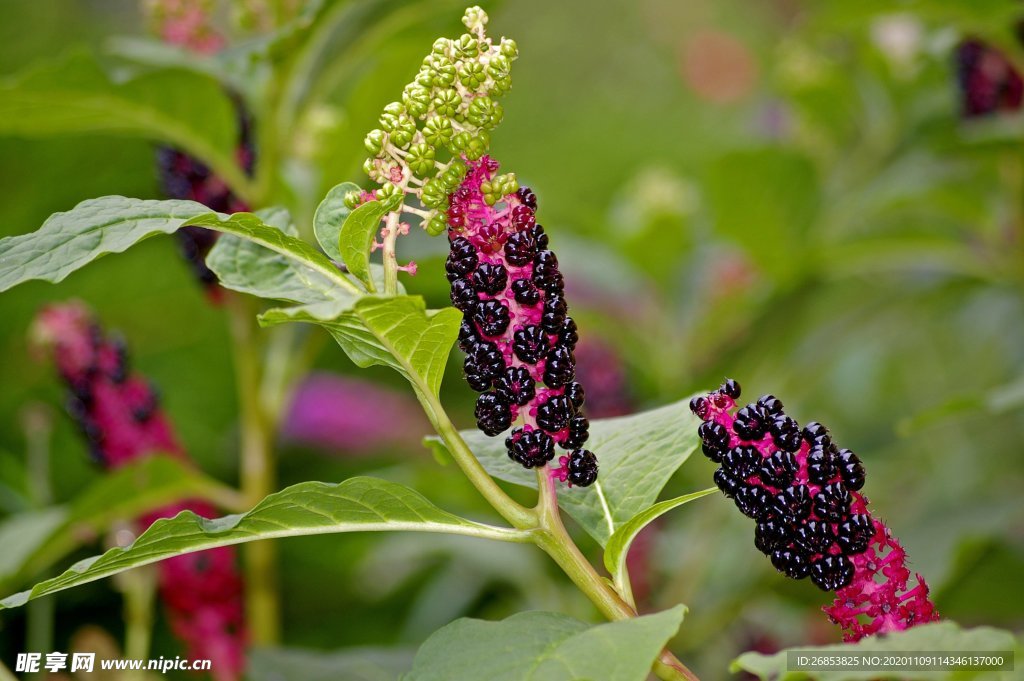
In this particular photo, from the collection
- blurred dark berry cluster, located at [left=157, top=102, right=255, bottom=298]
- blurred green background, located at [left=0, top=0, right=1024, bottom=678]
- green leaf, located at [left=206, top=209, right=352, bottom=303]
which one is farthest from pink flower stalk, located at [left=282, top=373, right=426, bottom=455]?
green leaf, located at [left=206, top=209, right=352, bottom=303]

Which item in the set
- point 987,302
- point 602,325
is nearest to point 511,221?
point 602,325

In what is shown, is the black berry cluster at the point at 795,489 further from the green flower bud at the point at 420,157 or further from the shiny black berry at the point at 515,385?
the green flower bud at the point at 420,157

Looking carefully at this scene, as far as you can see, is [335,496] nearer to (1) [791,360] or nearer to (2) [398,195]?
(2) [398,195]

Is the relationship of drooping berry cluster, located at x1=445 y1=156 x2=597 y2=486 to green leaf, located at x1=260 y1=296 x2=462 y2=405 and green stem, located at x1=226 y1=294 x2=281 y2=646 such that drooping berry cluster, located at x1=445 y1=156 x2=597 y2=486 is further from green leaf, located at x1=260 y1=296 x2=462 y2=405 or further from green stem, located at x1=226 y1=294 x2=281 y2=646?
green stem, located at x1=226 y1=294 x2=281 y2=646

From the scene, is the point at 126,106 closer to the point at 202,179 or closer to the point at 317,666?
the point at 202,179

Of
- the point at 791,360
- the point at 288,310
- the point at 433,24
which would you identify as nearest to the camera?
the point at 288,310

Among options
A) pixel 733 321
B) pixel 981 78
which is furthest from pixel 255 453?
pixel 981 78

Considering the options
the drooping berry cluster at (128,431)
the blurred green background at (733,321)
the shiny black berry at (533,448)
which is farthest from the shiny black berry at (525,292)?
the drooping berry cluster at (128,431)
